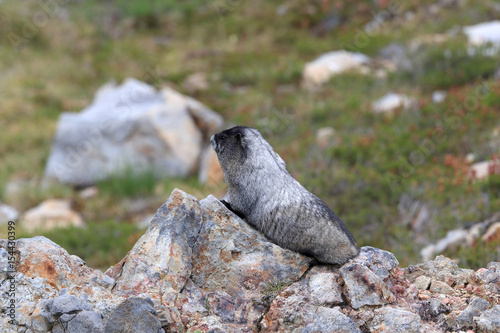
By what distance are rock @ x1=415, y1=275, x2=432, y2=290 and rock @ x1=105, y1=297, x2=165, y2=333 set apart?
262 cm

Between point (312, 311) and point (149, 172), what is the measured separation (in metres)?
10.1

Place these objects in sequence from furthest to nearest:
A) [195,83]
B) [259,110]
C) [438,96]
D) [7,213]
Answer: [195,83] → [259,110] → [438,96] → [7,213]

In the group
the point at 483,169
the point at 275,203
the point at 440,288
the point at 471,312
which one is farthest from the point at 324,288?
the point at 483,169

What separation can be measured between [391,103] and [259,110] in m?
3.95

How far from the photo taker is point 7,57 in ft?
70.1

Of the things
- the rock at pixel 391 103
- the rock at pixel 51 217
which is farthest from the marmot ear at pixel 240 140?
the rock at pixel 391 103

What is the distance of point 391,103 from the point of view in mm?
14914

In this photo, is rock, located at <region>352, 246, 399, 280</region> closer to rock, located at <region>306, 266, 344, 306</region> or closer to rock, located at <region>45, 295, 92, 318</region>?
rock, located at <region>306, 266, 344, 306</region>

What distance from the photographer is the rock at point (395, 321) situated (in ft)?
15.3

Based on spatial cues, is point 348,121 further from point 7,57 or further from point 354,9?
point 7,57

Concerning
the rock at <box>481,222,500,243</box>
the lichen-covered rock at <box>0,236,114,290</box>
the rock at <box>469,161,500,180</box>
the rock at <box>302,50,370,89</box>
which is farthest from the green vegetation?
the lichen-covered rock at <box>0,236,114,290</box>

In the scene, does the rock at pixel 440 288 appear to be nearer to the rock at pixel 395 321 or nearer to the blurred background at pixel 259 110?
the rock at pixel 395 321

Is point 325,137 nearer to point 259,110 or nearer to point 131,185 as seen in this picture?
point 259,110

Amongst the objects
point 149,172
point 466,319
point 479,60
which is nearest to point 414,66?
point 479,60
